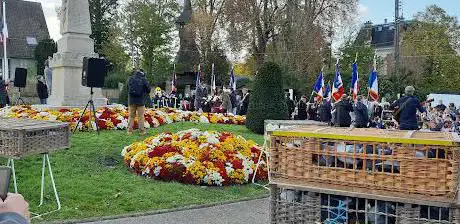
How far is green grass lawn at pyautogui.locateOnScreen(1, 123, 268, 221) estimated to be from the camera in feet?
26.6

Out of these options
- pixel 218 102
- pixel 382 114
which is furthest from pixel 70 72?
pixel 382 114

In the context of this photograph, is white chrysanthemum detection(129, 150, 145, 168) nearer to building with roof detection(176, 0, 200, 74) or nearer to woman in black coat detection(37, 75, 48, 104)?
woman in black coat detection(37, 75, 48, 104)

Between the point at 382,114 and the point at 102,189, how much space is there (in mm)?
19442

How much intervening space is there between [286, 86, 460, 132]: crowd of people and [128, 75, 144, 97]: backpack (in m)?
6.28

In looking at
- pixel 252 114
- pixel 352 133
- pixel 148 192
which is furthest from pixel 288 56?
pixel 352 133

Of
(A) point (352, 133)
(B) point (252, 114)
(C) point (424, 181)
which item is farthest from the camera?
(B) point (252, 114)

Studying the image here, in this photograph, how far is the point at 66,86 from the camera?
1788 centimetres

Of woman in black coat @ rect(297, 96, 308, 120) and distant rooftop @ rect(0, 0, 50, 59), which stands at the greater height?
distant rooftop @ rect(0, 0, 50, 59)

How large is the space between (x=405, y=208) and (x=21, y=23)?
62.4m

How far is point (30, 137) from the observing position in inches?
277

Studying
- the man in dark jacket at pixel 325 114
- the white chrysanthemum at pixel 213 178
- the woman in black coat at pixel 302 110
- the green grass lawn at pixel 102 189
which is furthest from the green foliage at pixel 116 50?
the white chrysanthemum at pixel 213 178

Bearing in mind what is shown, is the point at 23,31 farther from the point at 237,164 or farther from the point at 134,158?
the point at 237,164

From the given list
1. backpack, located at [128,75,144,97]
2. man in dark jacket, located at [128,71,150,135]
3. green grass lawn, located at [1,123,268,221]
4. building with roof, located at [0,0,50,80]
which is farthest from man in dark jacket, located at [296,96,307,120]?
building with roof, located at [0,0,50,80]

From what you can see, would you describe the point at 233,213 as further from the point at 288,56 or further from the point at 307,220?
the point at 288,56
